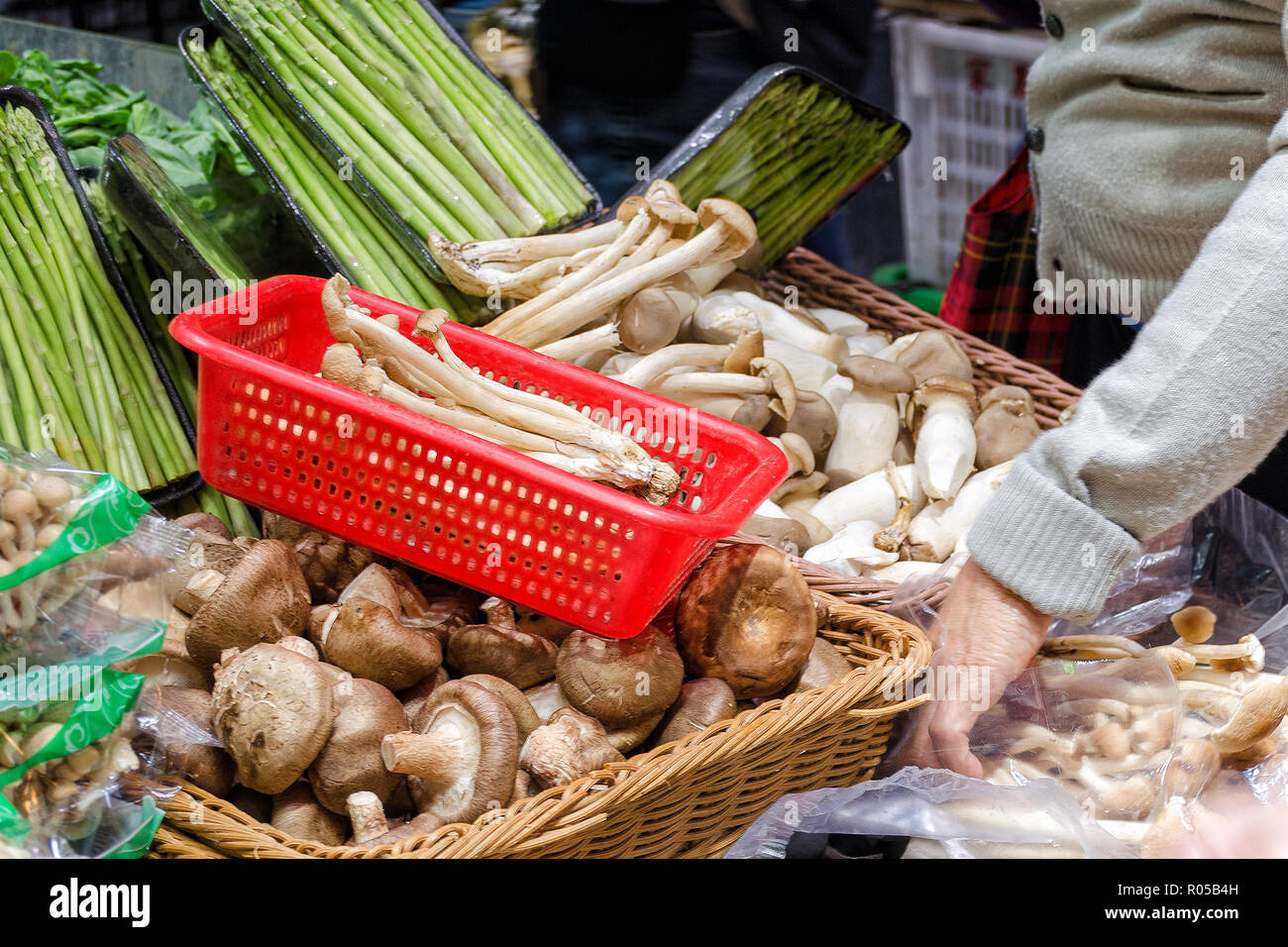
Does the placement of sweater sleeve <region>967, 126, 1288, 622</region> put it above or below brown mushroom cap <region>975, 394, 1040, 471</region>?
above

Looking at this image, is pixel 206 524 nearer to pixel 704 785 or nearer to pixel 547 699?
pixel 547 699

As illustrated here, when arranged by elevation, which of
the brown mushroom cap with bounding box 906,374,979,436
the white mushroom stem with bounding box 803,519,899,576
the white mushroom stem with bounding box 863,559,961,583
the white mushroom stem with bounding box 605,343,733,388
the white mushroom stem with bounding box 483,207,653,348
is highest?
the white mushroom stem with bounding box 483,207,653,348

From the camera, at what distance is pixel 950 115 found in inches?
188

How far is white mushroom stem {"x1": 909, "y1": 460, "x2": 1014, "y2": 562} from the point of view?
2.06m

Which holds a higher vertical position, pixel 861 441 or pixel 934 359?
pixel 934 359

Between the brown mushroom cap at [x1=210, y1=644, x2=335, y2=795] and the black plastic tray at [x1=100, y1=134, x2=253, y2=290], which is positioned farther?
the black plastic tray at [x1=100, y1=134, x2=253, y2=290]

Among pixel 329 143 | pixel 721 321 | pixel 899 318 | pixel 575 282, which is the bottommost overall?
pixel 899 318

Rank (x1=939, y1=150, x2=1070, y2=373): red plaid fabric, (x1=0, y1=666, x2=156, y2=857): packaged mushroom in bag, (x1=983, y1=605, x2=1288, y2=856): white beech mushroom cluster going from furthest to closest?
(x1=939, y1=150, x2=1070, y2=373): red plaid fabric
(x1=983, y1=605, x2=1288, y2=856): white beech mushroom cluster
(x1=0, y1=666, x2=156, y2=857): packaged mushroom in bag

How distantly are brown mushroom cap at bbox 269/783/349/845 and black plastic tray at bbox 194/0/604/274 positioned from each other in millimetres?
1189

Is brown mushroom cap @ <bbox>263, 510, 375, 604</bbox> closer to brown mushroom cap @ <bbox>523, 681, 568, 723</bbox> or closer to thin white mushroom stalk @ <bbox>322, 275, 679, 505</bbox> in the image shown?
thin white mushroom stalk @ <bbox>322, 275, 679, 505</bbox>

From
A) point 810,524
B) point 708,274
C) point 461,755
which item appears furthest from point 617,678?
point 708,274

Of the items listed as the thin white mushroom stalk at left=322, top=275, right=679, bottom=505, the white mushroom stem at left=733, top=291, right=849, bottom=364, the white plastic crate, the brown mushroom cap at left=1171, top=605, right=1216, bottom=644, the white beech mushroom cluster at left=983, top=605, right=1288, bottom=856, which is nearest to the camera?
the white beech mushroom cluster at left=983, top=605, right=1288, bottom=856

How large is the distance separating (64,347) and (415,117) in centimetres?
88

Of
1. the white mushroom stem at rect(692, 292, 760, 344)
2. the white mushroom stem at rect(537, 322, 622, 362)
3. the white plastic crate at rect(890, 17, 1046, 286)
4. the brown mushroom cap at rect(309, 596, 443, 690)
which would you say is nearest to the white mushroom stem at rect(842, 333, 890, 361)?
the white mushroom stem at rect(692, 292, 760, 344)
